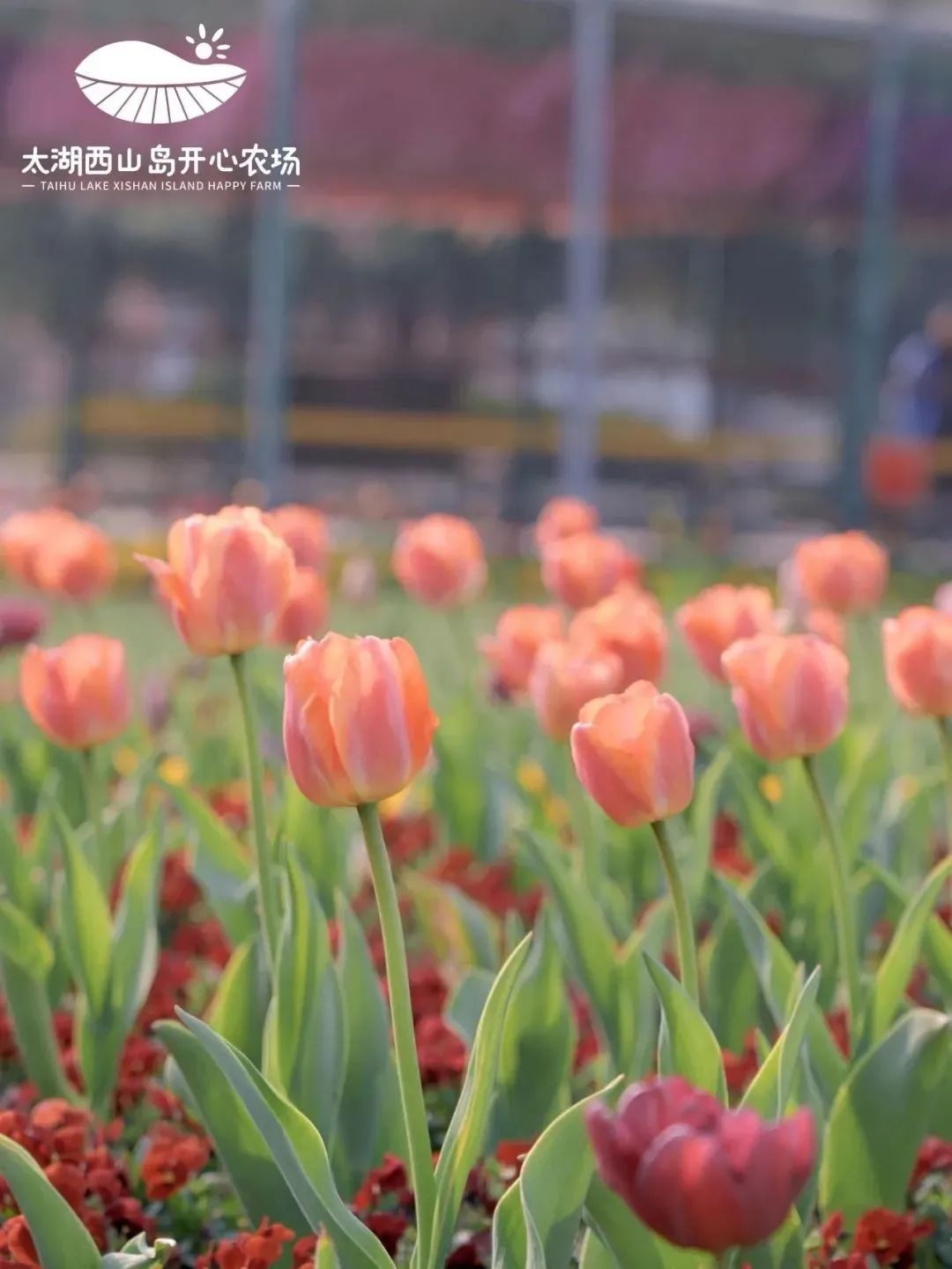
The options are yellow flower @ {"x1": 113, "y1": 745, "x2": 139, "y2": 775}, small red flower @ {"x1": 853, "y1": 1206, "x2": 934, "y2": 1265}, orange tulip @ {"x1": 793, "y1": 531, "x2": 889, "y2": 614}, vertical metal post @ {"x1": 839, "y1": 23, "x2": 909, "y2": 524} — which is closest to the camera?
small red flower @ {"x1": 853, "y1": 1206, "x2": 934, "y2": 1265}

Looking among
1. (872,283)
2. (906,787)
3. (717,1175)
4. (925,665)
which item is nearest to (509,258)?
(872,283)

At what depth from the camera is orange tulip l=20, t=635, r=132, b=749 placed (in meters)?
1.78

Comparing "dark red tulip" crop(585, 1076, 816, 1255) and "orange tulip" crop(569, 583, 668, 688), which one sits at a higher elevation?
"orange tulip" crop(569, 583, 668, 688)

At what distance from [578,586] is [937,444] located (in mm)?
7444

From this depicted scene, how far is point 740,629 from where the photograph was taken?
1.96 metres

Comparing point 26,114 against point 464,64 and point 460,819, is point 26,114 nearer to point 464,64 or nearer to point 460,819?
point 464,64

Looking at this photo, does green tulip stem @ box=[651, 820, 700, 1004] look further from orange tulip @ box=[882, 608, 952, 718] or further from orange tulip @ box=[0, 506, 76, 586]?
orange tulip @ box=[0, 506, 76, 586]

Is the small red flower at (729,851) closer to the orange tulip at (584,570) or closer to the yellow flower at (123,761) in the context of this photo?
Result: the orange tulip at (584,570)

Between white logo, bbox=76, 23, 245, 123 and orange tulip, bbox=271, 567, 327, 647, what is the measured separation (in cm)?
53

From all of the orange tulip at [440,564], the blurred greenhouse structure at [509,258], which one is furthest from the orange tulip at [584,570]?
the blurred greenhouse structure at [509,258]

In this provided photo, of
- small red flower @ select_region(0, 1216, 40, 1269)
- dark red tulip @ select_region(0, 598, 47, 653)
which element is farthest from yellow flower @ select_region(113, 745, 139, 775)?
small red flower @ select_region(0, 1216, 40, 1269)

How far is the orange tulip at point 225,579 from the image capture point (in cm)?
147

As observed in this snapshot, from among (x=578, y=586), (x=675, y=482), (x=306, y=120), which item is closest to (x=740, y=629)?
(x=578, y=586)

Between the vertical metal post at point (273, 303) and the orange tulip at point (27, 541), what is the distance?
14.8ft
